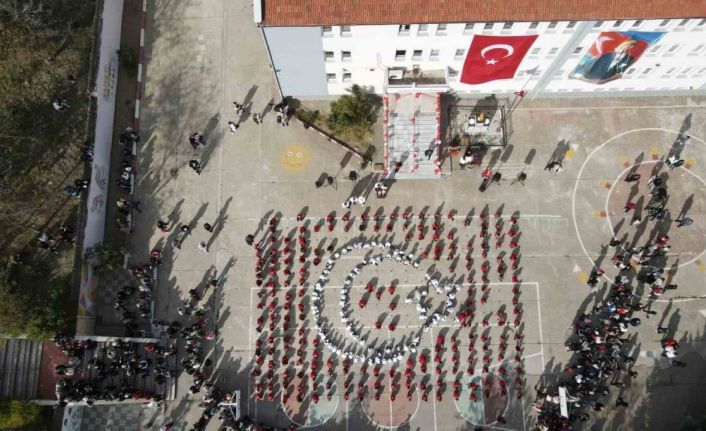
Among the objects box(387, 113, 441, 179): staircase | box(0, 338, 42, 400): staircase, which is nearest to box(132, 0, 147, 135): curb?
box(0, 338, 42, 400): staircase

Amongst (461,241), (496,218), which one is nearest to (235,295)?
(461,241)

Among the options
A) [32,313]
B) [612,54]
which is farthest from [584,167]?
[32,313]

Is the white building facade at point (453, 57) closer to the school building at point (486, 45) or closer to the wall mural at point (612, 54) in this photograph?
the school building at point (486, 45)

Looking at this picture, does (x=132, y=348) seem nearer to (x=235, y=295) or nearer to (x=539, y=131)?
(x=235, y=295)

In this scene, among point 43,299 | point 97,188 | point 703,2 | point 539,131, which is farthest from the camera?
point 539,131

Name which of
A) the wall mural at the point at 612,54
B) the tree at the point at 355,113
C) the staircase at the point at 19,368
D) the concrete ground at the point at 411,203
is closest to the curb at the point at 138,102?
the concrete ground at the point at 411,203

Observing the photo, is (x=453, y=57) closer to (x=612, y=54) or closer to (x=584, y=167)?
(x=612, y=54)
